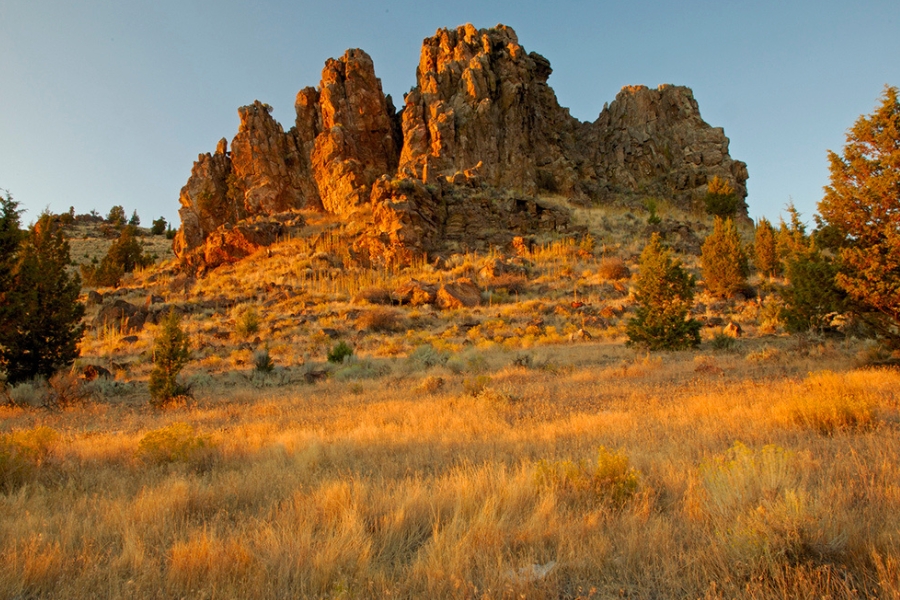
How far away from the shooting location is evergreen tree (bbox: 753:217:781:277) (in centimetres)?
2589

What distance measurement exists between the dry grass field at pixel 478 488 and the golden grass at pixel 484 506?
0.8 inches

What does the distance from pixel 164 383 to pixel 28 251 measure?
576 centimetres

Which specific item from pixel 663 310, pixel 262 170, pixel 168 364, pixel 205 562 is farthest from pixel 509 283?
pixel 262 170

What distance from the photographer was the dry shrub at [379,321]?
2250 centimetres

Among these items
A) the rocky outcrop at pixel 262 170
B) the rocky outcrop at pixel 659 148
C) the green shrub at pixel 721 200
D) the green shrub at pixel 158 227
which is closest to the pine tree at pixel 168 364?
the rocky outcrop at pixel 262 170

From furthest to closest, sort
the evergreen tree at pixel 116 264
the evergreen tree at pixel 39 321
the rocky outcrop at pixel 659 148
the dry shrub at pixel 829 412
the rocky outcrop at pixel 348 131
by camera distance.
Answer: the rocky outcrop at pixel 659 148 < the rocky outcrop at pixel 348 131 < the evergreen tree at pixel 116 264 < the evergreen tree at pixel 39 321 < the dry shrub at pixel 829 412

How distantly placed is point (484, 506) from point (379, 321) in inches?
773

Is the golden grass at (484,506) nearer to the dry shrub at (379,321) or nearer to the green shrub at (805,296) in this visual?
the green shrub at (805,296)

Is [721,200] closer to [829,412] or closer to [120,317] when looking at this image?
[829,412]

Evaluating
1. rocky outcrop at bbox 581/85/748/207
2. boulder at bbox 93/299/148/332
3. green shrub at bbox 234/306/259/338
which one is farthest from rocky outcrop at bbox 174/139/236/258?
rocky outcrop at bbox 581/85/748/207

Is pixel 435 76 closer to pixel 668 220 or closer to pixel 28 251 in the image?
pixel 668 220

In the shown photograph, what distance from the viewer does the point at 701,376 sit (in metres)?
9.82

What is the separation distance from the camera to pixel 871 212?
9.20 m

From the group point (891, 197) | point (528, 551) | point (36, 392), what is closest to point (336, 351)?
point (36, 392)
